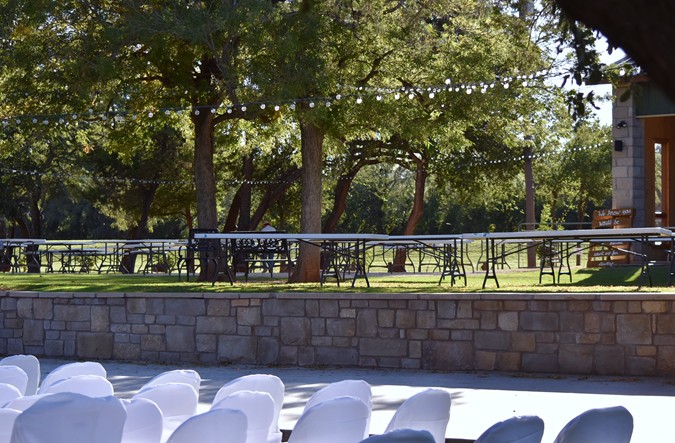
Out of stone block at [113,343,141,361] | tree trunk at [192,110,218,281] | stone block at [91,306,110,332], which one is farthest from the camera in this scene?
tree trunk at [192,110,218,281]

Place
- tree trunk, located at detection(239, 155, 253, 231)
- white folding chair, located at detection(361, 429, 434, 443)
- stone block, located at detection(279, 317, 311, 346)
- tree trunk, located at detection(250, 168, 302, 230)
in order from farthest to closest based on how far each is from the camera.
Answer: tree trunk, located at detection(250, 168, 302, 230)
tree trunk, located at detection(239, 155, 253, 231)
stone block, located at detection(279, 317, 311, 346)
white folding chair, located at detection(361, 429, 434, 443)

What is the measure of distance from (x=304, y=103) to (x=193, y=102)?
3022 mm

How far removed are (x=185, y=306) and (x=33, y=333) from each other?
2407mm

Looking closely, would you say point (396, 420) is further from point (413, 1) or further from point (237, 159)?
point (237, 159)

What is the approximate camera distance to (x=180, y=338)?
1287 centimetres

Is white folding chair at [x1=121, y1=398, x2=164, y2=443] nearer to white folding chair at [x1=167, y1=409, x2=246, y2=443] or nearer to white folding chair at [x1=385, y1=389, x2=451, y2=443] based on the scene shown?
white folding chair at [x1=167, y1=409, x2=246, y2=443]

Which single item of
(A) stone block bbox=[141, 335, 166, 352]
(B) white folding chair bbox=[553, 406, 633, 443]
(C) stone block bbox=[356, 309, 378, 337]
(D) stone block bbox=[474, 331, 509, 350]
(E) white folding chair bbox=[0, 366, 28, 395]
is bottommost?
(A) stone block bbox=[141, 335, 166, 352]

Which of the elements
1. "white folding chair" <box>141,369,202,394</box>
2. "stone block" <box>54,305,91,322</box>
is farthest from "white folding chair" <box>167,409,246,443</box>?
"stone block" <box>54,305,91,322</box>

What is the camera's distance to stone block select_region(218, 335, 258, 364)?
12.6 metres

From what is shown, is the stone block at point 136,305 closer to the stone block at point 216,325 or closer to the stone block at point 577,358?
the stone block at point 216,325

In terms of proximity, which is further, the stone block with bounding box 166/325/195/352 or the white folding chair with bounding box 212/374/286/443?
the stone block with bounding box 166/325/195/352

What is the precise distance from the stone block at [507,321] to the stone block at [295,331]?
2.43m

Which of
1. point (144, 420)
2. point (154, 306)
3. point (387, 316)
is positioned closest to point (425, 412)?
point (144, 420)

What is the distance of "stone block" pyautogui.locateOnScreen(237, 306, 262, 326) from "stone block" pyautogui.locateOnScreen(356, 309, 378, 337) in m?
1.33
